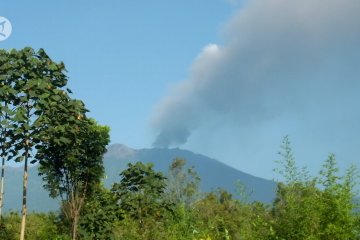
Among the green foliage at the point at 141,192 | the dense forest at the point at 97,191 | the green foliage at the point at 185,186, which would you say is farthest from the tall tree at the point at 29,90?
the green foliage at the point at 185,186

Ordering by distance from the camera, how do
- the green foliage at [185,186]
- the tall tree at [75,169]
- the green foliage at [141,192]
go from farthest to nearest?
the green foliage at [185,186], the green foliage at [141,192], the tall tree at [75,169]

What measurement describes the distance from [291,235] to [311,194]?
1.04 m

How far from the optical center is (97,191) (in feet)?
85.6

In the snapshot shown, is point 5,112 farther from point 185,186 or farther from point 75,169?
point 185,186

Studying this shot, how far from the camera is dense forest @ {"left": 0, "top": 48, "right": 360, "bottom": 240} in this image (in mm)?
12719

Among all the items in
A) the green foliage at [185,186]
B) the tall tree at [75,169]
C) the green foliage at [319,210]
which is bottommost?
the green foliage at [319,210]

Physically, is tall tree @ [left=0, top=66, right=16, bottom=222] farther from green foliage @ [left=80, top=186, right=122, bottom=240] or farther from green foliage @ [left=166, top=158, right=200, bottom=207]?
green foliage @ [left=166, top=158, right=200, bottom=207]

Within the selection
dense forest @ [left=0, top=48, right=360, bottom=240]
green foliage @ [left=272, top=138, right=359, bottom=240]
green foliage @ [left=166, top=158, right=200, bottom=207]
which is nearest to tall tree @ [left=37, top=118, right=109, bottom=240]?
dense forest @ [left=0, top=48, right=360, bottom=240]

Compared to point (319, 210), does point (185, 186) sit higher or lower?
higher

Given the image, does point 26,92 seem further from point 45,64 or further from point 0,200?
point 0,200

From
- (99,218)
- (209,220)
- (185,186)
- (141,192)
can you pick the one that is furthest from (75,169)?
(185,186)

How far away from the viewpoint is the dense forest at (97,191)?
41.7ft

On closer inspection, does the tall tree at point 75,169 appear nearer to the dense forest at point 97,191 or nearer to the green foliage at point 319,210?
the dense forest at point 97,191

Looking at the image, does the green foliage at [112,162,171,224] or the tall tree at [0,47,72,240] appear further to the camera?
the green foliage at [112,162,171,224]
